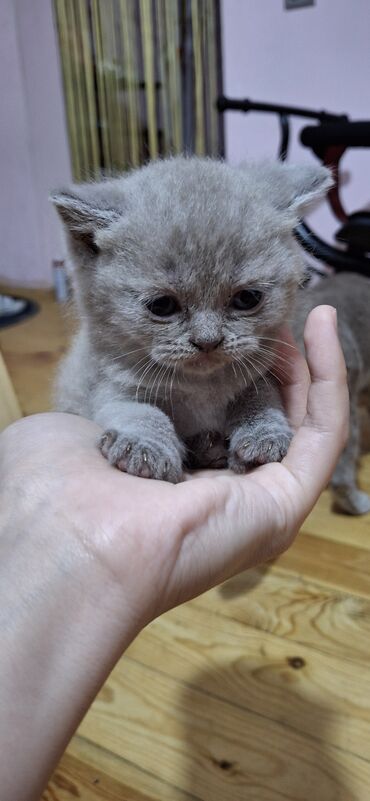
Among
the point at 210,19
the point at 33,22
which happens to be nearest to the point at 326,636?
the point at 210,19


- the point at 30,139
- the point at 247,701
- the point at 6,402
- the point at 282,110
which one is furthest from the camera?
the point at 30,139

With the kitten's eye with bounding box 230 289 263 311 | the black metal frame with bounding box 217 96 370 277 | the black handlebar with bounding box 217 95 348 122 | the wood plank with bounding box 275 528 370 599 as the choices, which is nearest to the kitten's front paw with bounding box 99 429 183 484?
the kitten's eye with bounding box 230 289 263 311

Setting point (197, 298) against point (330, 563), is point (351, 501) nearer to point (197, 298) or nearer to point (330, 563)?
point (330, 563)

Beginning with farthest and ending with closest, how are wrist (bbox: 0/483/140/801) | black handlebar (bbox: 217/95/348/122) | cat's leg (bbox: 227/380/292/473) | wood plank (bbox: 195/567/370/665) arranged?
1. black handlebar (bbox: 217/95/348/122)
2. wood plank (bbox: 195/567/370/665)
3. cat's leg (bbox: 227/380/292/473)
4. wrist (bbox: 0/483/140/801)

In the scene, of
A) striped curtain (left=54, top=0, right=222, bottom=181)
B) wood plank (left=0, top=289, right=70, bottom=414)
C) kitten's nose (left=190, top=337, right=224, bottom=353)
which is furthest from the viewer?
striped curtain (left=54, top=0, right=222, bottom=181)

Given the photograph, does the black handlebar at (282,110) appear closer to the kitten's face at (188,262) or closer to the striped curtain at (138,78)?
the striped curtain at (138,78)

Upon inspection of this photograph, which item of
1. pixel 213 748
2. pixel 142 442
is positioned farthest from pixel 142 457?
pixel 213 748

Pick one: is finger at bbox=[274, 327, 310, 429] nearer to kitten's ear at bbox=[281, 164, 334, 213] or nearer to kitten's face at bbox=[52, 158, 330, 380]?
kitten's face at bbox=[52, 158, 330, 380]

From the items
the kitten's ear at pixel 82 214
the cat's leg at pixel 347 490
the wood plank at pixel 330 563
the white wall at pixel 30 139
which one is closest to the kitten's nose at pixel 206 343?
the kitten's ear at pixel 82 214
